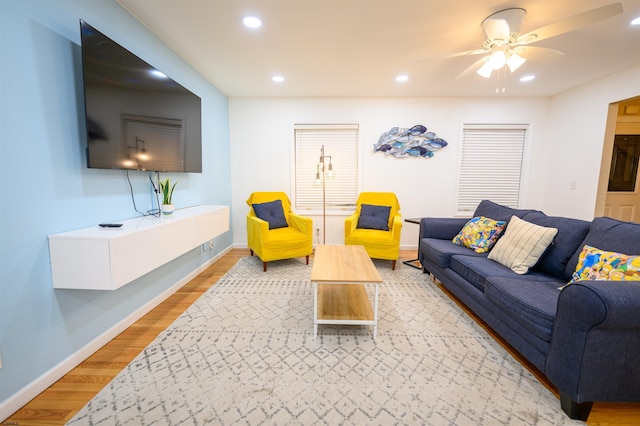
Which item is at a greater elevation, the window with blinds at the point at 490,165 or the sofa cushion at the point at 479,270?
the window with blinds at the point at 490,165

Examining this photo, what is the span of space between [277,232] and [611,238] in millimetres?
3092

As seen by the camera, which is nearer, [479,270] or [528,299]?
[528,299]

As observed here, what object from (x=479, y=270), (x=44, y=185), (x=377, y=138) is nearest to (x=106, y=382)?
(x=44, y=185)

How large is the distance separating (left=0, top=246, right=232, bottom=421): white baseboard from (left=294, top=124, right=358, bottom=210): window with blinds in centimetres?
251

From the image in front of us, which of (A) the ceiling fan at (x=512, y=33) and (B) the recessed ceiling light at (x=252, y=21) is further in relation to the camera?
(B) the recessed ceiling light at (x=252, y=21)

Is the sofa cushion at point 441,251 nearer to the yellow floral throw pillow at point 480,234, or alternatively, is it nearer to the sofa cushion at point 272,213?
the yellow floral throw pillow at point 480,234

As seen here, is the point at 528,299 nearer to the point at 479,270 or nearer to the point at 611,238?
the point at 479,270

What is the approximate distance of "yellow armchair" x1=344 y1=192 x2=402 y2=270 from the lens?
3260 mm

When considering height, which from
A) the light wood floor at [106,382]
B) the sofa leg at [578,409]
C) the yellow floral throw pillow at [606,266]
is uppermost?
the yellow floral throw pillow at [606,266]

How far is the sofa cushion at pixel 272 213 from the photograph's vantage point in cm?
358

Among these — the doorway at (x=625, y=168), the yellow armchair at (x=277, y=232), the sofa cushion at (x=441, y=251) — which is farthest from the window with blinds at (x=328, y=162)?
the doorway at (x=625, y=168)

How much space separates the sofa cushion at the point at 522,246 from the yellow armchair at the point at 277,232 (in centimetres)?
209

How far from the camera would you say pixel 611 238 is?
171 cm

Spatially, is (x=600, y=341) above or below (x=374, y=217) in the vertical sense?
below
